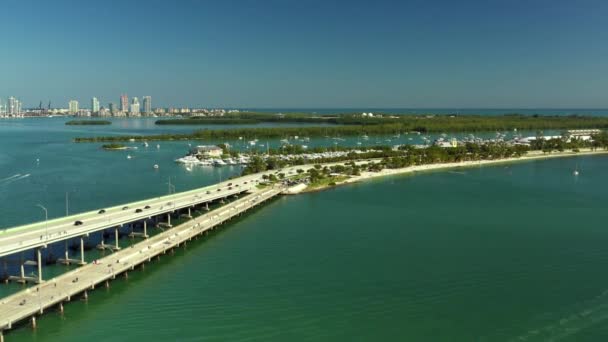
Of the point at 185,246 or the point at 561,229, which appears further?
the point at 561,229

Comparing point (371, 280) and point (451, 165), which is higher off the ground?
point (451, 165)

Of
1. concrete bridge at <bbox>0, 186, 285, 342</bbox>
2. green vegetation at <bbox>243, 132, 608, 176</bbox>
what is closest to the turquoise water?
concrete bridge at <bbox>0, 186, 285, 342</bbox>

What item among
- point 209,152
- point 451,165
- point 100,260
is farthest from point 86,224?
point 451,165

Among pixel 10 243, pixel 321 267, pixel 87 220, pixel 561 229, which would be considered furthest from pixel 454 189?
pixel 10 243

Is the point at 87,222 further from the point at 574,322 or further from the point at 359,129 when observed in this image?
the point at 359,129

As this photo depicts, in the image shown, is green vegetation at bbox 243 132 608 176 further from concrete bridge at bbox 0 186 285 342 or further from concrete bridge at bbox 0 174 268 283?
concrete bridge at bbox 0 186 285 342

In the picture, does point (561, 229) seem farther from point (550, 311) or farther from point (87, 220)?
point (87, 220)
